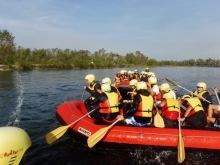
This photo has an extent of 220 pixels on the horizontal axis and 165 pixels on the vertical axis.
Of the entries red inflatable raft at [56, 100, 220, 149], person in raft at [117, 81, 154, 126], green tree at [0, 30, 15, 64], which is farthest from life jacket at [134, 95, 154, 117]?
green tree at [0, 30, 15, 64]

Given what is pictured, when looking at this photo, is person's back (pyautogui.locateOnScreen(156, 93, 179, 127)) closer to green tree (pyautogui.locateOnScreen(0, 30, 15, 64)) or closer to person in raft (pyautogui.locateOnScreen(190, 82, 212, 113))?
person in raft (pyautogui.locateOnScreen(190, 82, 212, 113))

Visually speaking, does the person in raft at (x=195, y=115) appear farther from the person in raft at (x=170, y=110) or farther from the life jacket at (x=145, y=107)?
the life jacket at (x=145, y=107)

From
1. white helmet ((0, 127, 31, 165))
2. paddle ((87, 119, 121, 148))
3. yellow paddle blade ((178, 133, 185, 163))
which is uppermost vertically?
white helmet ((0, 127, 31, 165))

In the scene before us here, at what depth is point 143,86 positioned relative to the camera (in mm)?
5410

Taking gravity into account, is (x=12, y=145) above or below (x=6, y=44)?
below

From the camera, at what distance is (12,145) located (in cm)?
204

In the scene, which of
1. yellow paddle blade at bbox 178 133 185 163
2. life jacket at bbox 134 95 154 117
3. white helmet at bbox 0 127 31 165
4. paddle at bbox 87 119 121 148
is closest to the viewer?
white helmet at bbox 0 127 31 165

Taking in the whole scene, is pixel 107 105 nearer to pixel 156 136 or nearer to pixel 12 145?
pixel 156 136

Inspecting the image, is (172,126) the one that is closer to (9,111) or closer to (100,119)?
(100,119)

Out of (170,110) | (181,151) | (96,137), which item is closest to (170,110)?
(170,110)

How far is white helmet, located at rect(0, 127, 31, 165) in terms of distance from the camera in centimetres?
198

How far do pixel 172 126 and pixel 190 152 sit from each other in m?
0.73

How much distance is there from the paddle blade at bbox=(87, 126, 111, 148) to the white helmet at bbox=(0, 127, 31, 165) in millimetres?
2811

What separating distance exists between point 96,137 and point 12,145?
10.1ft
